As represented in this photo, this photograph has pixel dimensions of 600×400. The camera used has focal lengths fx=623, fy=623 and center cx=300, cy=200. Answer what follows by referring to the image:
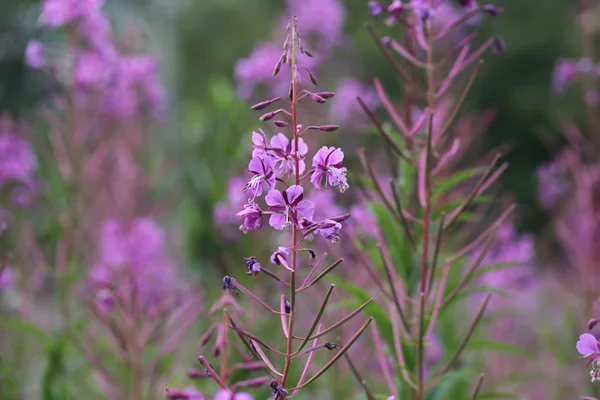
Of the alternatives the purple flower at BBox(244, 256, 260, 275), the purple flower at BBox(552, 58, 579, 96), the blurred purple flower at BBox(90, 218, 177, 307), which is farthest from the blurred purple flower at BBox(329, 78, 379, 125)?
the purple flower at BBox(244, 256, 260, 275)

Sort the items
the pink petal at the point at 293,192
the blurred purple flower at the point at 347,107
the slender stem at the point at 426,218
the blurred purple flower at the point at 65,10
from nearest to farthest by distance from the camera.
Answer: the pink petal at the point at 293,192, the slender stem at the point at 426,218, the blurred purple flower at the point at 65,10, the blurred purple flower at the point at 347,107

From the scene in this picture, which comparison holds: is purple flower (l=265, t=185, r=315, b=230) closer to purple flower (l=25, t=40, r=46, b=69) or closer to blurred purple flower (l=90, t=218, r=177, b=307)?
purple flower (l=25, t=40, r=46, b=69)

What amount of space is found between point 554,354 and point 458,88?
1537 millimetres


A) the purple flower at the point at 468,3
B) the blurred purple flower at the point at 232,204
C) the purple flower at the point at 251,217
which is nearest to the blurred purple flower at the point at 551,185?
the blurred purple flower at the point at 232,204

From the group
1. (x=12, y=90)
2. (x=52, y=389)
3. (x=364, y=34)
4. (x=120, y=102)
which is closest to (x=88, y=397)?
(x=52, y=389)

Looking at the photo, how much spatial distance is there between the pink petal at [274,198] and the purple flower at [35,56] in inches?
83.0

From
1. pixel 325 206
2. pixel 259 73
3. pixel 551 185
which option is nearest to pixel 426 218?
pixel 325 206

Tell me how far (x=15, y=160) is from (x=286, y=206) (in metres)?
2.19

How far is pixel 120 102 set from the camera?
3.58m

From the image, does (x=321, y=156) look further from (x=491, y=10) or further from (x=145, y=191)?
(x=145, y=191)

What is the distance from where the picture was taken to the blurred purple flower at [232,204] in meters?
2.65

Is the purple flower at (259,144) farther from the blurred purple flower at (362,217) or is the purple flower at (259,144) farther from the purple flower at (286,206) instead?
the blurred purple flower at (362,217)

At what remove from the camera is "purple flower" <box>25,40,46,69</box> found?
105 inches

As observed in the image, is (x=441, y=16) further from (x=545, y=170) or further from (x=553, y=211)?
(x=553, y=211)
